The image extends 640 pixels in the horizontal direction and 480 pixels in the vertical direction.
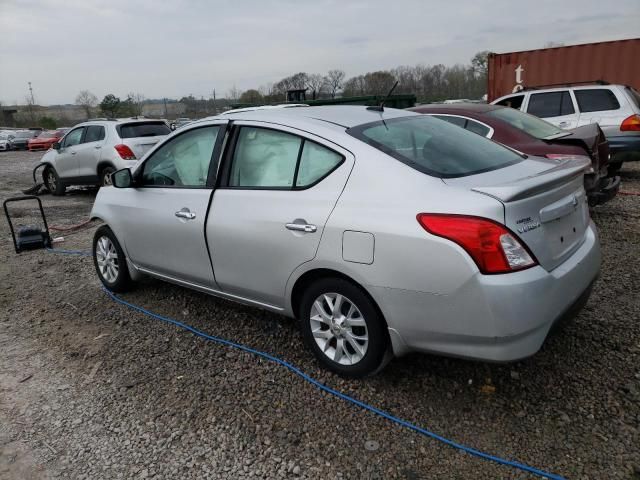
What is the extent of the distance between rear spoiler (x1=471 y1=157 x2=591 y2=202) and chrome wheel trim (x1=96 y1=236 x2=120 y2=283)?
3443mm

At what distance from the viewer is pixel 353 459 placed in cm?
243

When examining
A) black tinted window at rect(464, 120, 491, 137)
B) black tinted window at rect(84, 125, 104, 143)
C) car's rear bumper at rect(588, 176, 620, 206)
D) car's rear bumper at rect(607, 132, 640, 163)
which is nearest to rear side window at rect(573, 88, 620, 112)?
car's rear bumper at rect(607, 132, 640, 163)

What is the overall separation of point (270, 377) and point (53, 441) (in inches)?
48.7

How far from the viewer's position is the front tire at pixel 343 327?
2.76 metres

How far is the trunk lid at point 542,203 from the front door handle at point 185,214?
6.05 ft

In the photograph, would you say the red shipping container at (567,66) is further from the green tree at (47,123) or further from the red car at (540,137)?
the green tree at (47,123)

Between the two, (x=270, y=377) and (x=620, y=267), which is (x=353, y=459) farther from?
(x=620, y=267)

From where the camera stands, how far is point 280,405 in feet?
9.46

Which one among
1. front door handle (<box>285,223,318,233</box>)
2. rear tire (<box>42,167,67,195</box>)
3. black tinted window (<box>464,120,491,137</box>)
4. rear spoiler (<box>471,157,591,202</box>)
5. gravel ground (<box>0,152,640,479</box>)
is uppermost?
black tinted window (<box>464,120,491,137</box>)

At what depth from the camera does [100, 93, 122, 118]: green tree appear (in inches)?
1994

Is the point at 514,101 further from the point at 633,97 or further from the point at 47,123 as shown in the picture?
the point at 47,123

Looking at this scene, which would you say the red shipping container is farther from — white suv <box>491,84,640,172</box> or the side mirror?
the side mirror

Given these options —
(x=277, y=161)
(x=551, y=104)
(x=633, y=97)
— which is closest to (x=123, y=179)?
(x=277, y=161)

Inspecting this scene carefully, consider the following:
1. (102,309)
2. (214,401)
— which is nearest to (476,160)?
(214,401)
